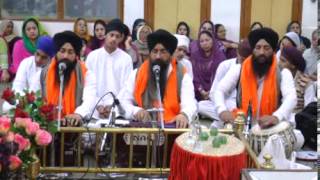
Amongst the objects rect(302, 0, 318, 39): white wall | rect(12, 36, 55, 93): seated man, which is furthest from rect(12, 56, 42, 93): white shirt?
rect(302, 0, 318, 39): white wall

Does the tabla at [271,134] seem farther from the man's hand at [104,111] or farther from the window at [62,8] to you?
the window at [62,8]

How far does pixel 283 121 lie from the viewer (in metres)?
4.26

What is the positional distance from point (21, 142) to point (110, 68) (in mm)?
3070

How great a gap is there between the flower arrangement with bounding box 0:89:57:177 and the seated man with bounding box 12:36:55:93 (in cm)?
138

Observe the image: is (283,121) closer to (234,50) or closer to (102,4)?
(234,50)

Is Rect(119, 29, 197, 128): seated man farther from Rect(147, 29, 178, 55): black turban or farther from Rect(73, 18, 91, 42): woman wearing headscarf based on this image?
Rect(73, 18, 91, 42): woman wearing headscarf

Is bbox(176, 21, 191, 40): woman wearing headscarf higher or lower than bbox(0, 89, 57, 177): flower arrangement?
higher

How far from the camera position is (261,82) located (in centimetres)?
484

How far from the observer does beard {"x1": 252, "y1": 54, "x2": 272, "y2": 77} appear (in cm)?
478

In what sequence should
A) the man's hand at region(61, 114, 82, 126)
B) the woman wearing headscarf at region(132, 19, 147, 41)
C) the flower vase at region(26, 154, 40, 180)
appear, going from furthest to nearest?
the woman wearing headscarf at region(132, 19, 147, 41), the man's hand at region(61, 114, 82, 126), the flower vase at region(26, 154, 40, 180)

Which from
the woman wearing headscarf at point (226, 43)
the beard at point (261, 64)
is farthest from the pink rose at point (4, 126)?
the woman wearing headscarf at point (226, 43)

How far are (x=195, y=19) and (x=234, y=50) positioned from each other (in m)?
1.10

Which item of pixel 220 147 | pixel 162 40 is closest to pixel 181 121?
pixel 162 40

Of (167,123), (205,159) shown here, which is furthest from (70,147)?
(205,159)
